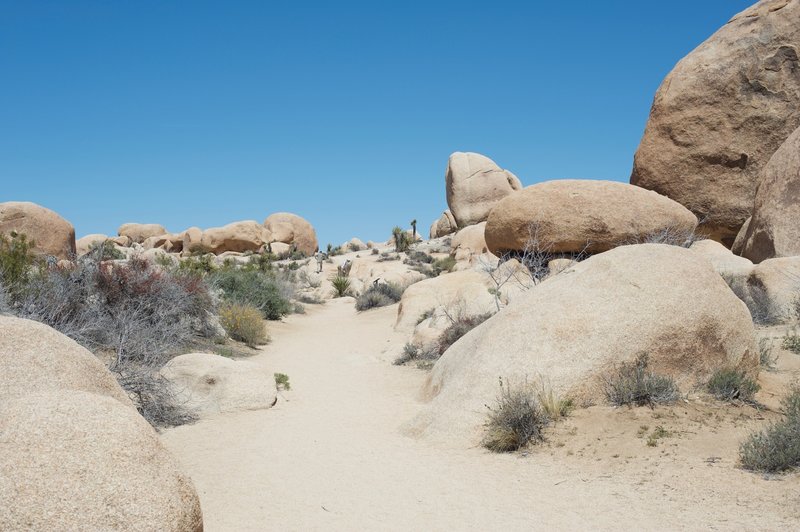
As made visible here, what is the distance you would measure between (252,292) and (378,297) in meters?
4.29

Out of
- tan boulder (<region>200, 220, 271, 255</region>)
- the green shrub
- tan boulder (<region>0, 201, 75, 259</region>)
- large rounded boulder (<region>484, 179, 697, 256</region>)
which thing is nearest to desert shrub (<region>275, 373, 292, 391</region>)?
the green shrub

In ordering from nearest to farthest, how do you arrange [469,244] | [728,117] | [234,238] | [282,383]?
[282,383] → [728,117] → [469,244] → [234,238]

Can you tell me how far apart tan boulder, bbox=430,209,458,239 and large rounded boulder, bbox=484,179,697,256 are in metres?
21.9

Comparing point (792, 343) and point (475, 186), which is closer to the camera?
point (792, 343)

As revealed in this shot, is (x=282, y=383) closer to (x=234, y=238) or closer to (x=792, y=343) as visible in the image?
(x=792, y=343)

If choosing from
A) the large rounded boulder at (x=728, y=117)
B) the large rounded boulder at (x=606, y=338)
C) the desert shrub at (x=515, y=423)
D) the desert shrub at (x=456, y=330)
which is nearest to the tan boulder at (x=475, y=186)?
the large rounded boulder at (x=728, y=117)

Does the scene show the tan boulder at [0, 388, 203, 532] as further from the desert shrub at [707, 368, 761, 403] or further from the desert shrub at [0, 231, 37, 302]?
the desert shrub at [0, 231, 37, 302]

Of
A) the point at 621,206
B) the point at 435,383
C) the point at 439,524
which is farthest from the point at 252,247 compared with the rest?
the point at 439,524

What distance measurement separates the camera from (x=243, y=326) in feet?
44.6

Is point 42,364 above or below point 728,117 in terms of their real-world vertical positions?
below

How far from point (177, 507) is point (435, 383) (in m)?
5.33

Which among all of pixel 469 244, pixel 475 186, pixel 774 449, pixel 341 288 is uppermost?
pixel 475 186

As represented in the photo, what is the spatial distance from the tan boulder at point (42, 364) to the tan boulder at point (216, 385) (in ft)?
10.4

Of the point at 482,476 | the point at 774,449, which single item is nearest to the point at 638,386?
the point at 774,449
